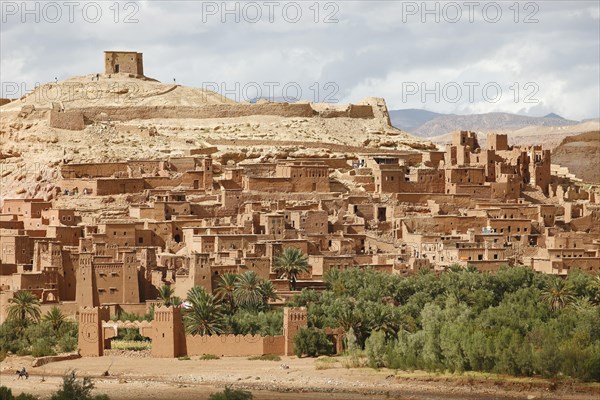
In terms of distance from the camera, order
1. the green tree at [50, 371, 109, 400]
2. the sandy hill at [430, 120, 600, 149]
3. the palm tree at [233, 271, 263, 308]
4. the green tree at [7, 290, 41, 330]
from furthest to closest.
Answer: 1. the sandy hill at [430, 120, 600, 149]
2. the green tree at [7, 290, 41, 330]
3. the palm tree at [233, 271, 263, 308]
4. the green tree at [50, 371, 109, 400]

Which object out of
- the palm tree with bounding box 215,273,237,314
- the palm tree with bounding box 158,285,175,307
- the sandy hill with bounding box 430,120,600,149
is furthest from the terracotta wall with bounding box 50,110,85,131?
the sandy hill with bounding box 430,120,600,149

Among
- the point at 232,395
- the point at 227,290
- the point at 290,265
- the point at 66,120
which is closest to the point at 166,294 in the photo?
the point at 227,290

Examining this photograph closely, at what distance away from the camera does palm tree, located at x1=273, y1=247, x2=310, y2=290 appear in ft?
186

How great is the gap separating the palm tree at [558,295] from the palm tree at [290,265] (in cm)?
728

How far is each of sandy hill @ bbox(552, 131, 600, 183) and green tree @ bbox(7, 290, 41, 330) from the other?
48233 mm

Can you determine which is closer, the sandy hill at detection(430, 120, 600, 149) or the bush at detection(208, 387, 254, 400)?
the bush at detection(208, 387, 254, 400)

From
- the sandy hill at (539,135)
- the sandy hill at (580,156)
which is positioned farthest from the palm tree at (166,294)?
the sandy hill at (539,135)

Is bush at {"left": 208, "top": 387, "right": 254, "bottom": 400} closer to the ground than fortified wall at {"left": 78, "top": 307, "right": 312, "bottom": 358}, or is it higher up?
closer to the ground

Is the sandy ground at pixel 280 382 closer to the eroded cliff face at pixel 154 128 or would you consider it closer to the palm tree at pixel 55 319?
the palm tree at pixel 55 319

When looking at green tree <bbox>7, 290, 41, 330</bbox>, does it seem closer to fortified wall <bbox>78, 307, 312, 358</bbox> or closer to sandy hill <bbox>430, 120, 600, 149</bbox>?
fortified wall <bbox>78, 307, 312, 358</bbox>

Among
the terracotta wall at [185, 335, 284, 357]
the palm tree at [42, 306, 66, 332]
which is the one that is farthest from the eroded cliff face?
the terracotta wall at [185, 335, 284, 357]

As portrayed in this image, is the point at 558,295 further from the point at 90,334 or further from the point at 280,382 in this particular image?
the point at 90,334

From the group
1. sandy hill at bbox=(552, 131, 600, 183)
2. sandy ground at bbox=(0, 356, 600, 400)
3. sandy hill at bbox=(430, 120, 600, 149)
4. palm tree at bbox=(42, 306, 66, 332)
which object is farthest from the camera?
sandy hill at bbox=(430, 120, 600, 149)

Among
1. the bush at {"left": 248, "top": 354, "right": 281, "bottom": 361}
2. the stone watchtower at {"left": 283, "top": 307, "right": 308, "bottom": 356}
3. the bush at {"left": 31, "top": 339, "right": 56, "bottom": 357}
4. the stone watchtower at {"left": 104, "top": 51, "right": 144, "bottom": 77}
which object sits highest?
the stone watchtower at {"left": 104, "top": 51, "right": 144, "bottom": 77}
